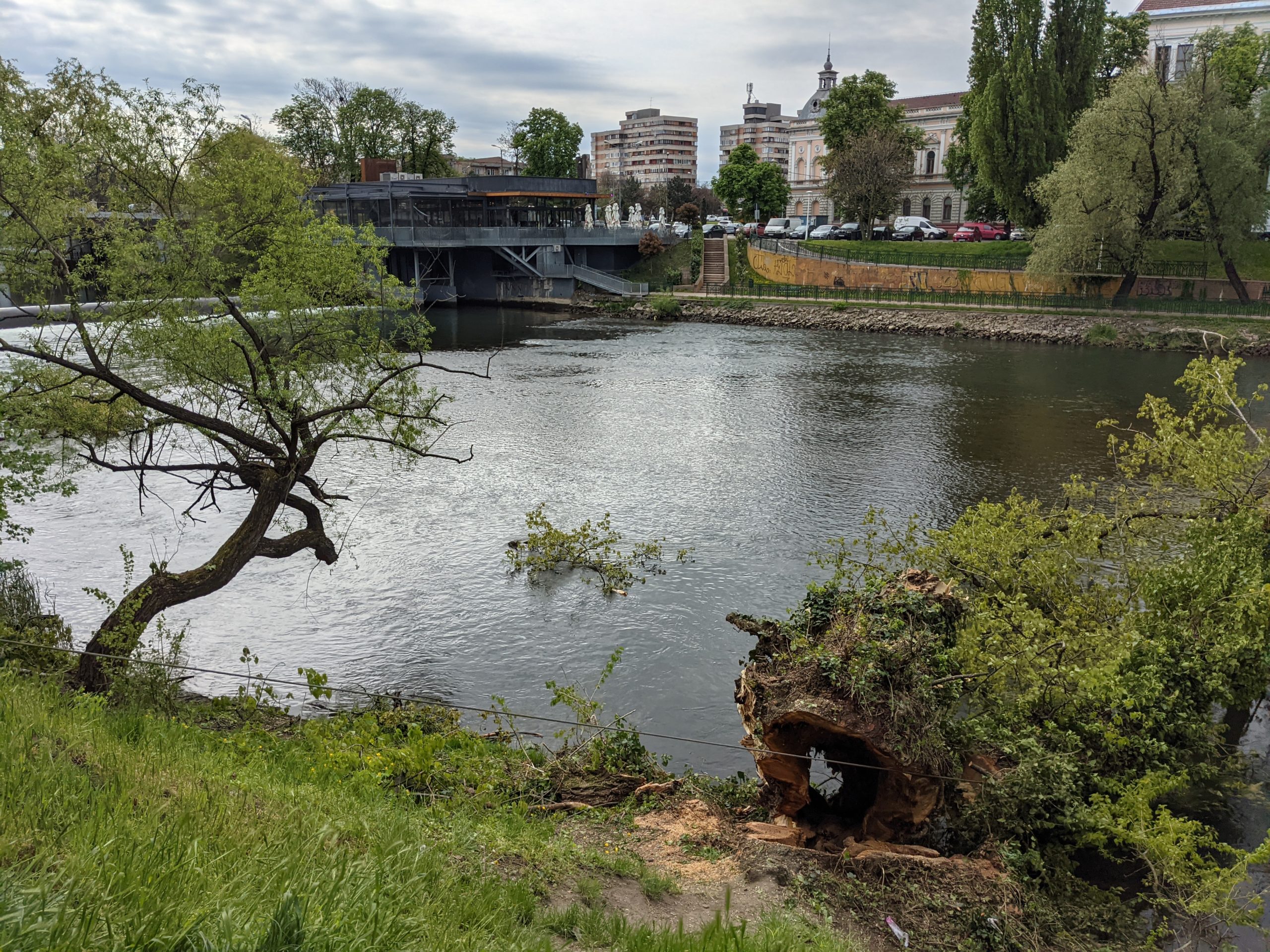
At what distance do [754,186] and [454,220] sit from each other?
121 ft

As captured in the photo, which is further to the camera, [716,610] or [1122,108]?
[1122,108]

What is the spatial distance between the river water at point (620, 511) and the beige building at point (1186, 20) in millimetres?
44466

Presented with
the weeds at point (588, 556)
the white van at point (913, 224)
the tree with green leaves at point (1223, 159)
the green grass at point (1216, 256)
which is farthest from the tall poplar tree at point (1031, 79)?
the weeds at point (588, 556)

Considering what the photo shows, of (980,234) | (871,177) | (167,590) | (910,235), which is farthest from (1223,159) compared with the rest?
(167,590)

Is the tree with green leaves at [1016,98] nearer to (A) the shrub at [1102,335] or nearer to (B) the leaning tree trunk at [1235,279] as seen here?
(A) the shrub at [1102,335]

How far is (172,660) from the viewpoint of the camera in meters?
13.4

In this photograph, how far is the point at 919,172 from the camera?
103 m

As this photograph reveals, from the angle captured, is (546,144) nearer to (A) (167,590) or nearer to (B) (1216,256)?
(B) (1216,256)

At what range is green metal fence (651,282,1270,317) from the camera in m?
47.7

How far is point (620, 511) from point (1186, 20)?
7491 centimetres

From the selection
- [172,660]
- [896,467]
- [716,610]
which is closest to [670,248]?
[896,467]

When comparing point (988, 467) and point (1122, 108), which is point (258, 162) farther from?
point (1122, 108)

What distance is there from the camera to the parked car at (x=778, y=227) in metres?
77.2

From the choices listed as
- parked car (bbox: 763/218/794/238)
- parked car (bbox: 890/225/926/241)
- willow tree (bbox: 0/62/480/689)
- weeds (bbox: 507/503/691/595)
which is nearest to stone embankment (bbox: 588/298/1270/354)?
parked car (bbox: 890/225/926/241)
